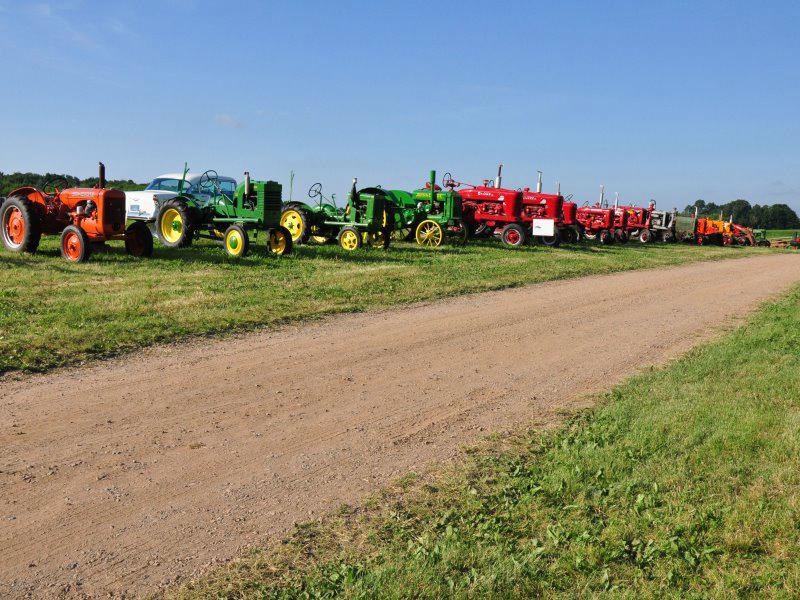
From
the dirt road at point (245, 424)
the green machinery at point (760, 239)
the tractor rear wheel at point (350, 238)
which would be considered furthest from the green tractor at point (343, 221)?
the green machinery at point (760, 239)

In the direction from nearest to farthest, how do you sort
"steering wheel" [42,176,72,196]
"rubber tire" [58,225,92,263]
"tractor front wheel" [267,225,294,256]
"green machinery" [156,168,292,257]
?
1. "rubber tire" [58,225,92,263]
2. "steering wheel" [42,176,72,196]
3. "green machinery" [156,168,292,257]
4. "tractor front wheel" [267,225,294,256]

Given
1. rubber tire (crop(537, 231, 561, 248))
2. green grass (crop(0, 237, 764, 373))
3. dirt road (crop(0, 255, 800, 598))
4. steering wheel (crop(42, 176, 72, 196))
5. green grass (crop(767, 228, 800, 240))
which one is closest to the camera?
dirt road (crop(0, 255, 800, 598))

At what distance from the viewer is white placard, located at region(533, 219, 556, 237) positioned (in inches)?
994

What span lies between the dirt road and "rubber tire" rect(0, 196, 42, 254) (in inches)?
308

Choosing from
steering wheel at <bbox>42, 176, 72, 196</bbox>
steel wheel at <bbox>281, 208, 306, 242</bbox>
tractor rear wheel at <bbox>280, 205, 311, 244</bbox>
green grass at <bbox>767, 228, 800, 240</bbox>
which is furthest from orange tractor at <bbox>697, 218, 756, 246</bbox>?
steering wheel at <bbox>42, 176, 72, 196</bbox>

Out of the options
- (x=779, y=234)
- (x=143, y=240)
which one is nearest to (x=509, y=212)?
(x=143, y=240)

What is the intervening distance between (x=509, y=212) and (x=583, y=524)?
2272 cm

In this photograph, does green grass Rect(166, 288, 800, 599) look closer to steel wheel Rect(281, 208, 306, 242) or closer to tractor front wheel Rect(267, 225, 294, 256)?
tractor front wheel Rect(267, 225, 294, 256)

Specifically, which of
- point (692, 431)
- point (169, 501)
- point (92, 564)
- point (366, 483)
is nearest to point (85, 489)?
point (169, 501)

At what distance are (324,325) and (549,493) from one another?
5.53 metres

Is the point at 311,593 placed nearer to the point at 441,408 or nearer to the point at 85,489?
the point at 85,489

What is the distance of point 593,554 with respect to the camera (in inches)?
146

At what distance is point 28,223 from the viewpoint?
1420cm

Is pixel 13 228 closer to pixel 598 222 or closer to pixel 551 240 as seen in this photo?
pixel 551 240
